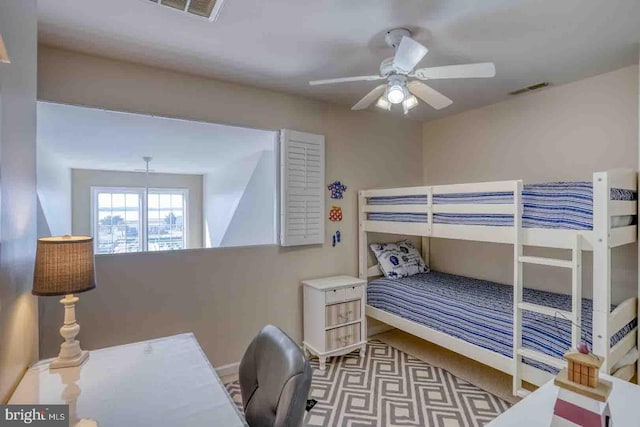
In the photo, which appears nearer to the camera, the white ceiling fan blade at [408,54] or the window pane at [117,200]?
the white ceiling fan blade at [408,54]

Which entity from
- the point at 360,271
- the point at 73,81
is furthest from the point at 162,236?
the point at 360,271

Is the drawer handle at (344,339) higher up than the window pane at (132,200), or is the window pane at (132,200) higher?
the window pane at (132,200)

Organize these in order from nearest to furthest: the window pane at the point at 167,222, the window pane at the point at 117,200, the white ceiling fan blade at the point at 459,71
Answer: the white ceiling fan blade at the point at 459,71 < the window pane at the point at 117,200 < the window pane at the point at 167,222

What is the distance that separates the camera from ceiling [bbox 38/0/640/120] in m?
1.71

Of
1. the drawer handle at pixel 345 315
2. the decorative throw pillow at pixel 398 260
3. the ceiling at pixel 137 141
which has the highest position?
the ceiling at pixel 137 141

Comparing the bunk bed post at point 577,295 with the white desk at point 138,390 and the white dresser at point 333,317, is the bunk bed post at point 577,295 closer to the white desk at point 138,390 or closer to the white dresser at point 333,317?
the white dresser at point 333,317

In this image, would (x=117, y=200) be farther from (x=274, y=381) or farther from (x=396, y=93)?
(x=396, y=93)

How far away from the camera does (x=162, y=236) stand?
99.3 inches

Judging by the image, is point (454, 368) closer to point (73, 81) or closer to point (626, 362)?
point (626, 362)

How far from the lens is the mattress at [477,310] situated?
2.02m

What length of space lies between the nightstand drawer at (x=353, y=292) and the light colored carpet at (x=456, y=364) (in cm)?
73

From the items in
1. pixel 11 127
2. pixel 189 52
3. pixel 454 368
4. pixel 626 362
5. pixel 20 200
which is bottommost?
pixel 454 368

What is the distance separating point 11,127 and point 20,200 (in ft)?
0.90

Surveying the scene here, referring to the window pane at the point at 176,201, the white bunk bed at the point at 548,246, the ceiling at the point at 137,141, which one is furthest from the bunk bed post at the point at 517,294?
the window pane at the point at 176,201
